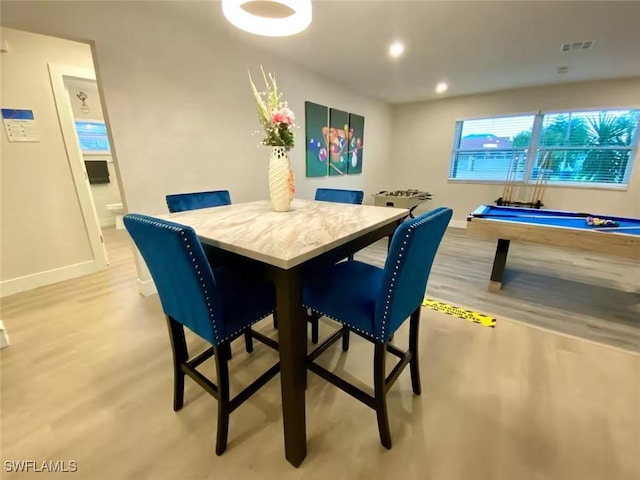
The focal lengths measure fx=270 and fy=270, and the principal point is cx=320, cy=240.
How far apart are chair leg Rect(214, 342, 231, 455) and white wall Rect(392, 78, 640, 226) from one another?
17.4 ft

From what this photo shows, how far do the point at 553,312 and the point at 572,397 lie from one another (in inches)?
41.7

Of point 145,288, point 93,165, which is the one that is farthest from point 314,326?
point 93,165

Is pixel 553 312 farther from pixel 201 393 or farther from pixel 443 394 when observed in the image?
pixel 201 393

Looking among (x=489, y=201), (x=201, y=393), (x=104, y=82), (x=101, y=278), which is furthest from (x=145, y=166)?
(x=489, y=201)

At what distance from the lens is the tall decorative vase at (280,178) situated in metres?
1.57

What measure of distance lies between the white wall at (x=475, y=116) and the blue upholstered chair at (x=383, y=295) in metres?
4.71

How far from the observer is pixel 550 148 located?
14.6 ft

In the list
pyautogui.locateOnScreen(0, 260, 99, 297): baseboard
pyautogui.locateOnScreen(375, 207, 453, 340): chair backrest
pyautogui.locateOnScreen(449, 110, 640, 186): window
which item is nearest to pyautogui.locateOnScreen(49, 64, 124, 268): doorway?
pyautogui.locateOnScreen(0, 260, 99, 297): baseboard

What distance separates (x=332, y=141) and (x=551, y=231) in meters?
2.98

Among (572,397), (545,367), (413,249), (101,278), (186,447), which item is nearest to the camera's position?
(413,249)

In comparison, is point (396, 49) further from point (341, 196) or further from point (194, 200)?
point (194, 200)

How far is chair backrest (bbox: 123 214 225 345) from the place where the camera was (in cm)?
91

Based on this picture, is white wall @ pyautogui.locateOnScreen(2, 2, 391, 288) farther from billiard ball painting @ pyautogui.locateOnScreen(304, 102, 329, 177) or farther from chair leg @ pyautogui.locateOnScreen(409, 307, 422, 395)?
chair leg @ pyautogui.locateOnScreen(409, 307, 422, 395)

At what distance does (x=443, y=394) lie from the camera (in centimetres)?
149
